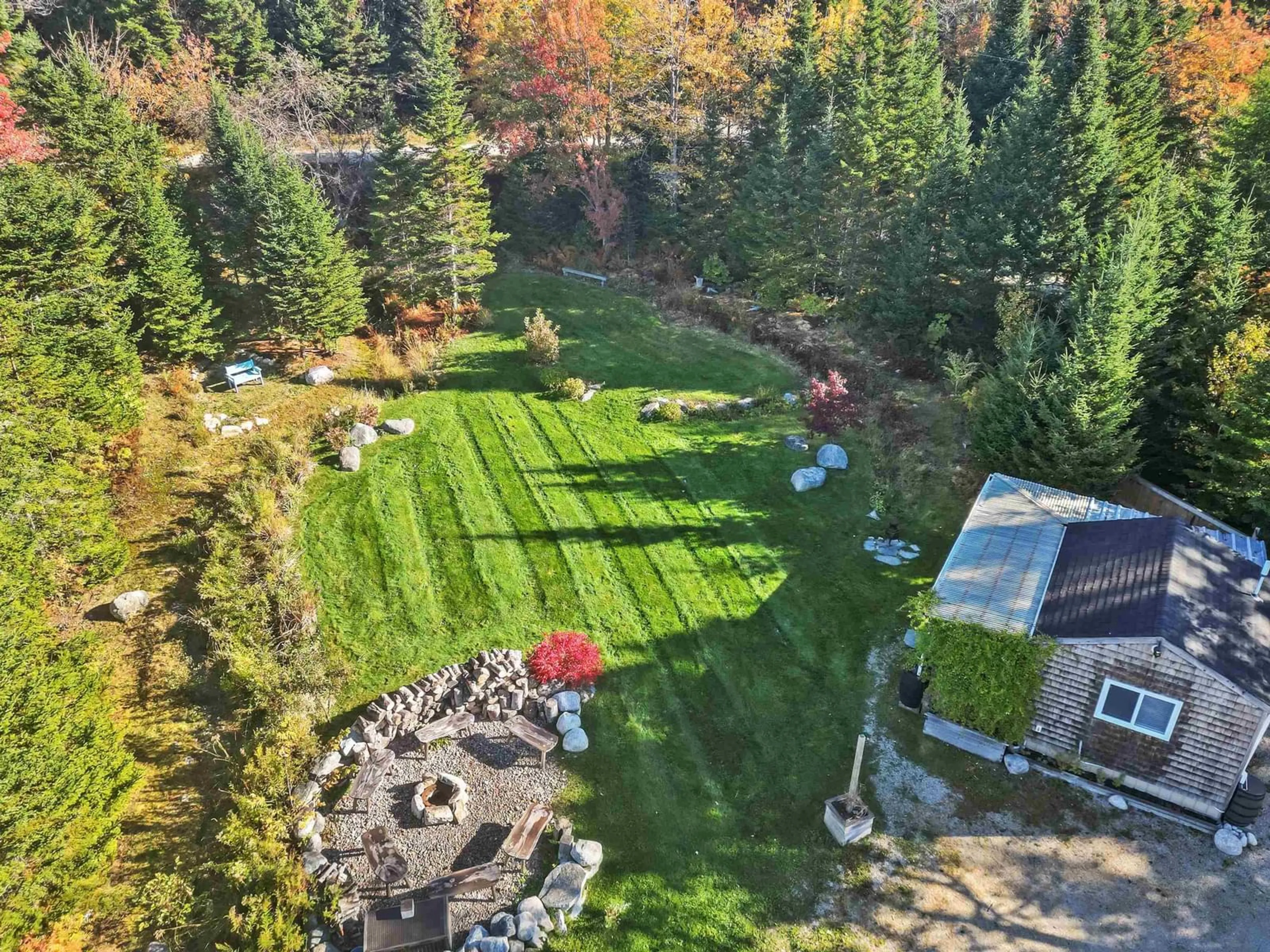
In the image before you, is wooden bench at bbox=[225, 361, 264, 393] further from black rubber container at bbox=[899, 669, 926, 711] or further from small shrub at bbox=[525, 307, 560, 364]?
black rubber container at bbox=[899, 669, 926, 711]

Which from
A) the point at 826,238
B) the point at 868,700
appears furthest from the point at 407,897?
the point at 826,238

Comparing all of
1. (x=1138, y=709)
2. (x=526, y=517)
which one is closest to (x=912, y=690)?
(x=1138, y=709)

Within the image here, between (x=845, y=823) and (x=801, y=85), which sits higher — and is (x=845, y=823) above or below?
below

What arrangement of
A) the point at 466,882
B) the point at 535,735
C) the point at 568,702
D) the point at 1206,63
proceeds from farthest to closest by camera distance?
the point at 1206,63 → the point at 568,702 → the point at 535,735 → the point at 466,882

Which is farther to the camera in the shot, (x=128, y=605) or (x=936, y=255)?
(x=936, y=255)

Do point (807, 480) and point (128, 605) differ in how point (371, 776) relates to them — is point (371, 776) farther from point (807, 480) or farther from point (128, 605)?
point (807, 480)

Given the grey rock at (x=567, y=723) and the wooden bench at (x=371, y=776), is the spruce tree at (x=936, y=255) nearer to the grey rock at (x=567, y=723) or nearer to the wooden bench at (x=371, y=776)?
the grey rock at (x=567, y=723)
